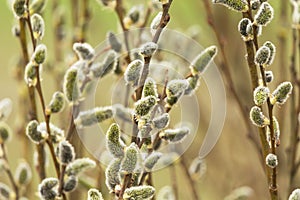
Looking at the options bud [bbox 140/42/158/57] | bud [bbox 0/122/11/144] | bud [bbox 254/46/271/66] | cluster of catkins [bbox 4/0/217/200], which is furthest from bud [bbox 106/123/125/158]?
bud [bbox 0/122/11/144]

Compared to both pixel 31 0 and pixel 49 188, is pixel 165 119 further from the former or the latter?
pixel 31 0

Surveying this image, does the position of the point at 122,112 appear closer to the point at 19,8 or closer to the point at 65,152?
the point at 65,152

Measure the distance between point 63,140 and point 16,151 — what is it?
6.11 ft

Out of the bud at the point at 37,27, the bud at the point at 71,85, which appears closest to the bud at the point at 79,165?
the bud at the point at 71,85

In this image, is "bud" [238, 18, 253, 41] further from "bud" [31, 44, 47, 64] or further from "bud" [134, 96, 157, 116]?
"bud" [31, 44, 47, 64]

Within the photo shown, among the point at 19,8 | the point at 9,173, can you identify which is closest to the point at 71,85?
the point at 19,8

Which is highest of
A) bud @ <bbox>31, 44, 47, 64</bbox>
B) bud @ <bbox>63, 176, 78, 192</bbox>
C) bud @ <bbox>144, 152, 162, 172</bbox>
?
bud @ <bbox>31, 44, 47, 64</bbox>

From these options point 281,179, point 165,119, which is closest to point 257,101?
point 165,119

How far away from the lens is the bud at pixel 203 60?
33.8 inches

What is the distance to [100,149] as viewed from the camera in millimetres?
1097

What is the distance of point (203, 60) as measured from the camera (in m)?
0.87

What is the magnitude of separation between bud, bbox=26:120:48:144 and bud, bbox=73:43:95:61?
132mm

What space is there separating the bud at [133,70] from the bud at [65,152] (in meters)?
0.17

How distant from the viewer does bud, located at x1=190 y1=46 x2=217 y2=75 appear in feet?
2.82
